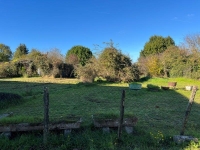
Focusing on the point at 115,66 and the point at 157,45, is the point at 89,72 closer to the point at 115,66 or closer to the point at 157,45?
the point at 115,66

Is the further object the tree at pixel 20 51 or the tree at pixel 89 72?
the tree at pixel 20 51

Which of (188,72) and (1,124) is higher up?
(188,72)

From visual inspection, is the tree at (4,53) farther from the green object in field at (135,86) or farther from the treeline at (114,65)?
the green object in field at (135,86)

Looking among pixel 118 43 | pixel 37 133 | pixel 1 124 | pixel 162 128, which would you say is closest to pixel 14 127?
pixel 1 124

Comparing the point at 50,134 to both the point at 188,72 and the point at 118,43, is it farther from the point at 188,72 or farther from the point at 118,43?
the point at 188,72

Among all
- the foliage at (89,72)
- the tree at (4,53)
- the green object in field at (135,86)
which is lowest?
the green object in field at (135,86)

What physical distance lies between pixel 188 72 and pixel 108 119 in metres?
14.7

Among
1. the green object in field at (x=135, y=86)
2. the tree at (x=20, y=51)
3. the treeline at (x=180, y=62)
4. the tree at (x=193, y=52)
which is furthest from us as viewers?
the tree at (x=20, y=51)

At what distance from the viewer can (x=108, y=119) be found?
2.89 meters

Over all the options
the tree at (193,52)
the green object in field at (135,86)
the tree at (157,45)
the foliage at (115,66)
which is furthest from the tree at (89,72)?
the tree at (157,45)

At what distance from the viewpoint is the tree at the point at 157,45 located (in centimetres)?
2609

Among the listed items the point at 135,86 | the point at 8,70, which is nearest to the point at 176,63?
the point at 135,86

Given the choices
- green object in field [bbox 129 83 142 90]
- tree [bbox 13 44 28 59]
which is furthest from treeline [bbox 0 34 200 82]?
tree [bbox 13 44 28 59]

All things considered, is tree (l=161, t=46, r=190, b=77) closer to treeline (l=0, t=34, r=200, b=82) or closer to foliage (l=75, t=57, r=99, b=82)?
treeline (l=0, t=34, r=200, b=82)
